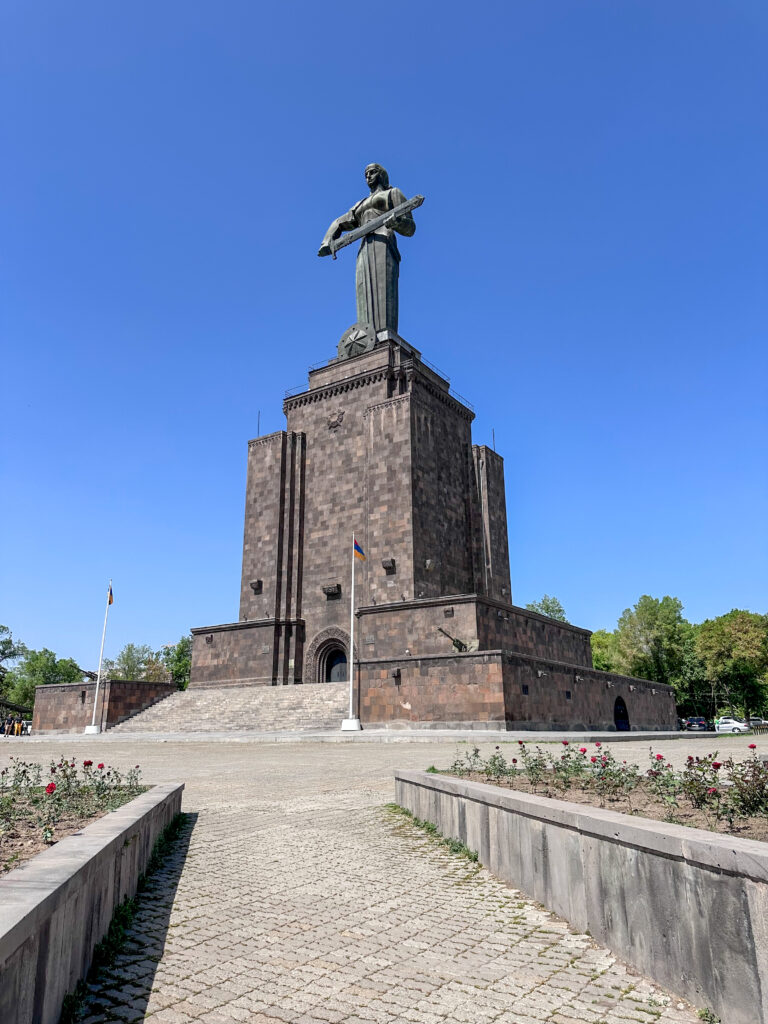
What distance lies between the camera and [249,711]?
103 ft

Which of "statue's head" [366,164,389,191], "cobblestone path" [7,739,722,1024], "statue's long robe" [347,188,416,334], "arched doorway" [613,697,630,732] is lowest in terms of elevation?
"cobblestone path" [7,739,722,1024]

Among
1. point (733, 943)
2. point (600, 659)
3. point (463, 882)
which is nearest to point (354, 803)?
point (463, 882)

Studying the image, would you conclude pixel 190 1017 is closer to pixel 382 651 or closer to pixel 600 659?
pixel 382 651

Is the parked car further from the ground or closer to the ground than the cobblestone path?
further from the ground

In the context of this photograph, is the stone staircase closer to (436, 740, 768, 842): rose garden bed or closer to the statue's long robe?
(436, 740, 768, 842): rose garden bed

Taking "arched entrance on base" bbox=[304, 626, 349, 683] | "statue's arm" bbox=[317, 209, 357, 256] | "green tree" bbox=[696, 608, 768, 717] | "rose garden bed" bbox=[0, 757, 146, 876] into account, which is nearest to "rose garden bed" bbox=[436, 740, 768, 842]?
"rose garden bed" bbox=[0, 757, 146, 876]

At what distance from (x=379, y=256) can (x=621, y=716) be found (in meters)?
29.9

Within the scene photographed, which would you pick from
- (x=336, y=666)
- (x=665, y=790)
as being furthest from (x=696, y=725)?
(x=665, y=790)

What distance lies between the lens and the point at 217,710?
107 ft

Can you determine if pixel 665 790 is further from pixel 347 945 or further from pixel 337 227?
pixel 337 227

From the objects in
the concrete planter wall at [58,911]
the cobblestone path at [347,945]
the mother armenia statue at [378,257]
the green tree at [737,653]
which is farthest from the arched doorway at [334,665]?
the green tree at [737,653]

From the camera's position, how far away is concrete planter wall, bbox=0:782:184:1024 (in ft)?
8.87

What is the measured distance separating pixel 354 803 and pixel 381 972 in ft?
19.8

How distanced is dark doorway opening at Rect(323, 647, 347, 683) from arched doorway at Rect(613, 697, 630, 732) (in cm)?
1377
